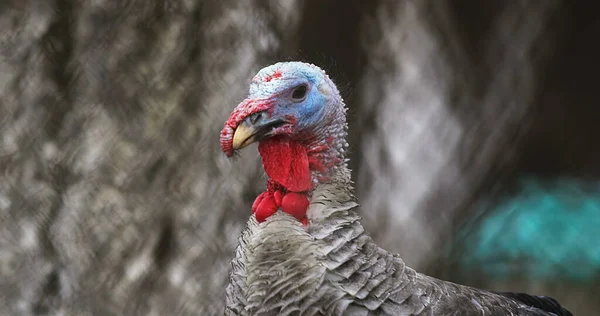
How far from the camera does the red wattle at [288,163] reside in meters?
2.18

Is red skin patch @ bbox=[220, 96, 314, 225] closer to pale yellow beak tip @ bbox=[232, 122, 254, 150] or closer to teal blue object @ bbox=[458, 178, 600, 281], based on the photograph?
pale yellow beak tip @ bbox=[232, 122, 254, 150]

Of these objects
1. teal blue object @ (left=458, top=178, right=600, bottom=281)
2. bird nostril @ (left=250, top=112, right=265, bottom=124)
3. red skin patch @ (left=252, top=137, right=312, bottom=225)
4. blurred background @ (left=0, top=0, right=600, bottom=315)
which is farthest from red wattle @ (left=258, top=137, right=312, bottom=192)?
teal blue object @ (left=458, top=178, right=600, bottom=281)

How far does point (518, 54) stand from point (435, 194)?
0.83 m

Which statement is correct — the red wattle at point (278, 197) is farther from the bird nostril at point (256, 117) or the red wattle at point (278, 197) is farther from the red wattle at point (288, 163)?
the bird nostril at point (256, 117)

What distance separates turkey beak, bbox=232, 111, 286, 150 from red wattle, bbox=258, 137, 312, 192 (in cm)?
9

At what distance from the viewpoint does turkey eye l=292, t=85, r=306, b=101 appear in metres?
2.14

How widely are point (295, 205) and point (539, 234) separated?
2167 mm

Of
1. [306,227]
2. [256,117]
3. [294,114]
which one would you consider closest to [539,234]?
[306,227]

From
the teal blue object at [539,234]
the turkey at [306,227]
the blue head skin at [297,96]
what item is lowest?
the turkey at [306,227]

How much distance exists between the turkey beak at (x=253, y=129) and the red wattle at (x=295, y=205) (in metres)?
0.22

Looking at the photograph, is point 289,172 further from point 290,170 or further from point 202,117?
point 202,117

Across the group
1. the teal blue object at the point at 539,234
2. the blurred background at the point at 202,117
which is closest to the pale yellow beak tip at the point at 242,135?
the blurred background at the point at 202,117

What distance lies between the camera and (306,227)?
2162mm

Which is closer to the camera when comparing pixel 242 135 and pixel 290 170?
pixel 242 135
